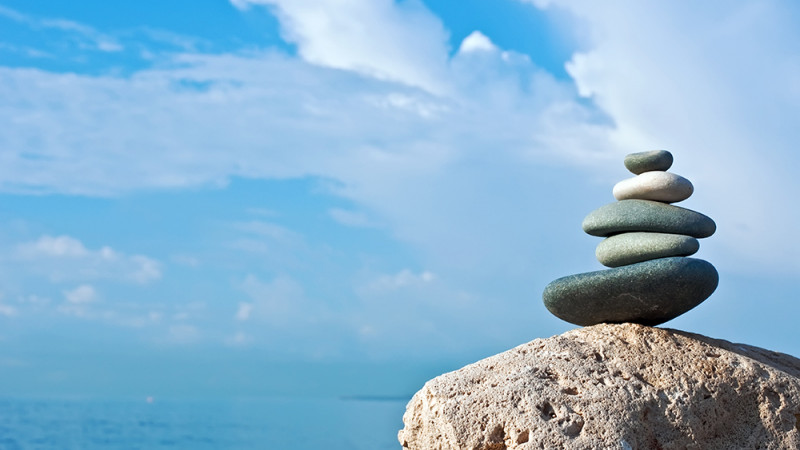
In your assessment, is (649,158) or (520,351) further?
(649,158)

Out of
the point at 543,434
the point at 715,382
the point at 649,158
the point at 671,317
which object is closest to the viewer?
the point at 543,434

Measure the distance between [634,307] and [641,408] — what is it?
118 cm

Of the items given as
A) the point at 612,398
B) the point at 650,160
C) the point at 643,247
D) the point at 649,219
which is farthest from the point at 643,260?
the point at 612,398

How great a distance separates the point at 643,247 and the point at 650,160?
1044 millimetres

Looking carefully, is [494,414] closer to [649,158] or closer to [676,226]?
[676,226]

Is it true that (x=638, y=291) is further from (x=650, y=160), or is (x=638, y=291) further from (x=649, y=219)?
(x=650, y=160)

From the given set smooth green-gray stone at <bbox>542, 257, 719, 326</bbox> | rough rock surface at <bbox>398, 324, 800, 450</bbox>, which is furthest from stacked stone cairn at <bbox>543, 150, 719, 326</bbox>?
rough rock surface at <bbox>398, 324, 800, 450</bbox>

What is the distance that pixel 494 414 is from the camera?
658 centimetres

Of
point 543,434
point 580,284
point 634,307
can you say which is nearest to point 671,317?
point 634,307

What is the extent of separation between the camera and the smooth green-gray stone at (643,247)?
7.77 meters

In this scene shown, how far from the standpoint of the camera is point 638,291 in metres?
7.54

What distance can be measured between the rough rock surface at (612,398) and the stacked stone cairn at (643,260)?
234 mm

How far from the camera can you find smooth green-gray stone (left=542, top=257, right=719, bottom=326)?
296 inches

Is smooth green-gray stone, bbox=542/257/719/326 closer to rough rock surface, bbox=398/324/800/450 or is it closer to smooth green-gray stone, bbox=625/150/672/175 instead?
rough rock surface, bbox=398/324/800/450
